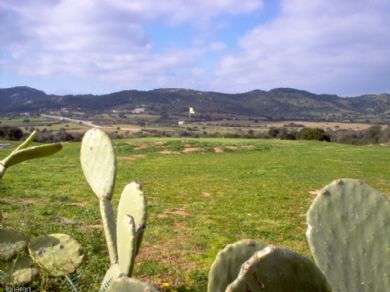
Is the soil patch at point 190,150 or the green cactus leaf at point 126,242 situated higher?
the green cactus leaf at point 126,242

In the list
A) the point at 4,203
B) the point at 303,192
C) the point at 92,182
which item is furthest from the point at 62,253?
the point at 303,192

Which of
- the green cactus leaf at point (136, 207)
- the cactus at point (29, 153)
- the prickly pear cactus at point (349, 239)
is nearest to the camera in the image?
the prickly pear cactus at point (349, 239)

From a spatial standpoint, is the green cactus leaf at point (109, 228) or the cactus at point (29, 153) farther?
the cactus at point (29, 153)

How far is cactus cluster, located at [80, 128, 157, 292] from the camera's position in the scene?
192 cm

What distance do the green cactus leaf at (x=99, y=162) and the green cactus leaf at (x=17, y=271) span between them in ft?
3.67

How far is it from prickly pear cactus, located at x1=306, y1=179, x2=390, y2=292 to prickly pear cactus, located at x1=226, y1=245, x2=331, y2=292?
368mm

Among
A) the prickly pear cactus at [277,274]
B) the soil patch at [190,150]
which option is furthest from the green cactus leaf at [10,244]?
the soil patch at [190,150]

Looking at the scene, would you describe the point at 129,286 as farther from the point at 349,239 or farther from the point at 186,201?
the point at 186,201

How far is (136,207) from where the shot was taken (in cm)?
213

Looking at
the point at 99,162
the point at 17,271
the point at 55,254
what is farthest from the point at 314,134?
the point at 99,162

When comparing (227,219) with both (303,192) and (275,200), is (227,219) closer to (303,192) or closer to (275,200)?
(275,200)

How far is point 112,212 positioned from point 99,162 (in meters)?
0.28

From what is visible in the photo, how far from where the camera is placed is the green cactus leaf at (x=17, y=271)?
10.7ft

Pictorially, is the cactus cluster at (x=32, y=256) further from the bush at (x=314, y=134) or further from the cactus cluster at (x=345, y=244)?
the bush at (x=314, y=134)
